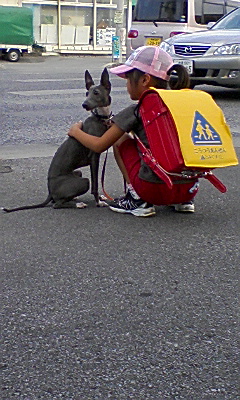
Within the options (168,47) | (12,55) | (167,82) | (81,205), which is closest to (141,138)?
(167,82)

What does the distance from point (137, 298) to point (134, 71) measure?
6.00 ft

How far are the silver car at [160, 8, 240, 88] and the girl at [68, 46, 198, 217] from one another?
20.4 ft

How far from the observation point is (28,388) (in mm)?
2611

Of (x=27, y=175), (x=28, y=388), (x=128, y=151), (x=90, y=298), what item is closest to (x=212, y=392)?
(x=28, y=388)

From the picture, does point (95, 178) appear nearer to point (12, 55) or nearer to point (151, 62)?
point (151, 62)

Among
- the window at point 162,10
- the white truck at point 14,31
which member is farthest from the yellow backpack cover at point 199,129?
the white truck at point 14,31

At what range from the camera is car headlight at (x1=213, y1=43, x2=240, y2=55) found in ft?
35.0

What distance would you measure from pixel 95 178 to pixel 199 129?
1027mm

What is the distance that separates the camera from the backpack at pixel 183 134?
4.29 metres

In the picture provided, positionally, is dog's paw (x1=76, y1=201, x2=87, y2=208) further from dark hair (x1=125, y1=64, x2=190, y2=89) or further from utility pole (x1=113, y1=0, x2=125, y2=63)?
utility pole (x1=113, y1=0, x2=125, y2=63)

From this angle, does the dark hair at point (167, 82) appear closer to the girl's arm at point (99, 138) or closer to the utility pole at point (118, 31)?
the girl's arm at point (99, 138)

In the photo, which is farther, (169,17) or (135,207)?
(169,17)

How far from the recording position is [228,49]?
10711 millimetres

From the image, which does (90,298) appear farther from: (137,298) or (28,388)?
(28,388)
